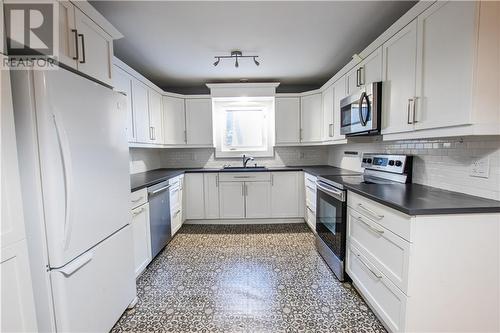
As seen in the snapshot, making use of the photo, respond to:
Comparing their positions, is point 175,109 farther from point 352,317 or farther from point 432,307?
point 432,307

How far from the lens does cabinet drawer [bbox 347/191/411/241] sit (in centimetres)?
127

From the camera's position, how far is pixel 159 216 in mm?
2570

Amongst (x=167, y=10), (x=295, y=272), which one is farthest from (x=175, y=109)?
(x=295, y=272)

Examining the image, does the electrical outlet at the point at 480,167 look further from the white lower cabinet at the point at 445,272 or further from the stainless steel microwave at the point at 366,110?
the stainless steel microwave at the point at 366,110

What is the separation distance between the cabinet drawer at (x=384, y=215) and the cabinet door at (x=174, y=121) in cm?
286

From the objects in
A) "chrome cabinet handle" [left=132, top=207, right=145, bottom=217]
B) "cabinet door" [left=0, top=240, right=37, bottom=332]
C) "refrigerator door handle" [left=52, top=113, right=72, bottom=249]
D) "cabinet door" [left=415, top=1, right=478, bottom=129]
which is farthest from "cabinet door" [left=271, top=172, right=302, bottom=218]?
"cabinet door" [left=0, top=240, right=37, bottom=332]

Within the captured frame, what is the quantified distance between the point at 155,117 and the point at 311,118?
2.45m

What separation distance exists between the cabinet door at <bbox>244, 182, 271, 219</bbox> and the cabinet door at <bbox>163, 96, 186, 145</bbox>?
55.8 inches

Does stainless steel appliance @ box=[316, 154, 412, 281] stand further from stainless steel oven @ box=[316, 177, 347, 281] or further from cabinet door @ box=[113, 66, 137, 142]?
cabinet door @ box=[113, 66, 137, 142]

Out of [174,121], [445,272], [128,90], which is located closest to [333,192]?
[445,272]

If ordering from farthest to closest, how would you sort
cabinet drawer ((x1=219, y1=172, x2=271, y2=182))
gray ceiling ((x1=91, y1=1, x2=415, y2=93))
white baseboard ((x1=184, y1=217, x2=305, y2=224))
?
white baseboard ((x1=184, y1=217, x2=305, y2=224)), cabinet drawer ((x1=219, y1=172, x2=271, y2=182)), gray ceiling ((x1=91, y1=1, x2=415, y2=93))

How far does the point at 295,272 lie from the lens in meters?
2.25

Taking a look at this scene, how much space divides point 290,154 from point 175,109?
2166 millimetres

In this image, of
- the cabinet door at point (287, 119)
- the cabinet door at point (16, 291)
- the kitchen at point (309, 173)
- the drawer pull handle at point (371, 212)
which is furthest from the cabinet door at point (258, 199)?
the cabinet door at point (16, 291)
